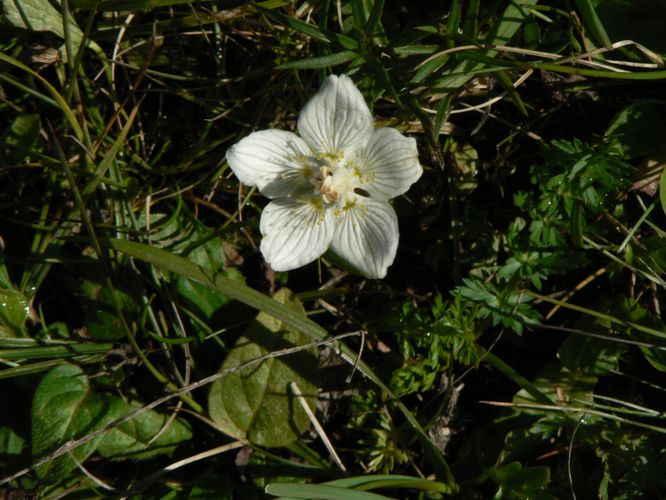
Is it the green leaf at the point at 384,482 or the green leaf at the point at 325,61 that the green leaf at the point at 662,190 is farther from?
the green leaf at the point at 384,482

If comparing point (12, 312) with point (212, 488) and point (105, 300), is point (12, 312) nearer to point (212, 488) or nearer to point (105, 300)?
point (105, 300)

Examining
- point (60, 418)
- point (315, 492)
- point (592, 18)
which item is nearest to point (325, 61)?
point (592, 18)

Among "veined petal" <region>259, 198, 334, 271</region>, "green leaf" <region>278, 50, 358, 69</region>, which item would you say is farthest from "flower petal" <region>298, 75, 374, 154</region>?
"veined petal" <region>259, 198, 334, 271</region>

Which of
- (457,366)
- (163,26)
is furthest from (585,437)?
(163,26)

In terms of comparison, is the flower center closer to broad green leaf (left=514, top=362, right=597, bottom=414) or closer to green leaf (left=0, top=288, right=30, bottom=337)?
broad green leaf (left=514, top=362, right=597, bottom=414)

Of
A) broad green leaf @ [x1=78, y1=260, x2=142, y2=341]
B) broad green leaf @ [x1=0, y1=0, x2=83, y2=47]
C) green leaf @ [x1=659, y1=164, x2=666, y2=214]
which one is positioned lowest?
broad green leaf @ [x1=78, y1=260, x2=142, y2=341]

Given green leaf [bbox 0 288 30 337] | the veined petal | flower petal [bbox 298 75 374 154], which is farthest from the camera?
green leaf [bbox 0 288 30 337]
